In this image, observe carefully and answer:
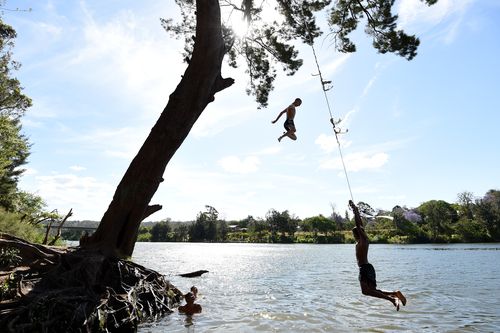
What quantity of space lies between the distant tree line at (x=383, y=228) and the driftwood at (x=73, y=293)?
A: 183 feet

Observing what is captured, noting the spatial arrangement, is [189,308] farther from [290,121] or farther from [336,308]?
[290,121]

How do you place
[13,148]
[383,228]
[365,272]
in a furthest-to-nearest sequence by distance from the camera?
[383,228]
[13,148]
[365,272]

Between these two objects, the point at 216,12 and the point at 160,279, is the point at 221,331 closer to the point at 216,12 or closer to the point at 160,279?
the point at 160,279

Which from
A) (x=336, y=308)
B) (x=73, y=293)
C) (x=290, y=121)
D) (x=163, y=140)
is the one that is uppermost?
(x=290, y=121)


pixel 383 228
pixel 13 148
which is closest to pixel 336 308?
pixel 13 148

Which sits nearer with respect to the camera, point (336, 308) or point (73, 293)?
point (73, 293)

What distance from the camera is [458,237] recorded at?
75.8 meters

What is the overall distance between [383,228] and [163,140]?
8733cm

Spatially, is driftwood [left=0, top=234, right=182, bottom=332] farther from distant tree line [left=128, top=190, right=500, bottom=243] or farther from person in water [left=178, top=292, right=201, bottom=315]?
distant tree line [left=128, top=190, right=500, bottom=243]

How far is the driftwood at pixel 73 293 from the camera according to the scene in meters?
6.84

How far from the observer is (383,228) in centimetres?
8731

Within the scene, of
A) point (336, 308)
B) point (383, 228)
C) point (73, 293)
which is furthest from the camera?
point (383, 228)

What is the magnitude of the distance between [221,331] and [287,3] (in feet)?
37.2

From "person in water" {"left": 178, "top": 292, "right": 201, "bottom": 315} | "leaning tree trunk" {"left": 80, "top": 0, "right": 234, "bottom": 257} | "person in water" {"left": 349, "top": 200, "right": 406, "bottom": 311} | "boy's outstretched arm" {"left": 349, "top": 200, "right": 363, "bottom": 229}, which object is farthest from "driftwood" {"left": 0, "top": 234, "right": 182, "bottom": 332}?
"boy's outstretched arm" {"left": 349, "top": 200, "right": 363, "bottom": 229}
